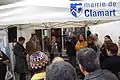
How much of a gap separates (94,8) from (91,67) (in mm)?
3651

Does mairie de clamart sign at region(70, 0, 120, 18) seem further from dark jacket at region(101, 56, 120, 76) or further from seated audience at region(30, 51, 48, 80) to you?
seated audience at region(30, 51, 48, 80)

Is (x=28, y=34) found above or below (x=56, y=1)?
below

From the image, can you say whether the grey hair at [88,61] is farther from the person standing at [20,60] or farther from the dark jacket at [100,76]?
the person standing at [20,60]

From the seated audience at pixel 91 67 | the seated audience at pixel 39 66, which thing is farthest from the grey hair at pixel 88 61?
the seated audience at pixel 39 66

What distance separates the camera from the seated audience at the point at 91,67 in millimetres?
3496

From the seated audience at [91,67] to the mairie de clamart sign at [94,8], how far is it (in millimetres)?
3324

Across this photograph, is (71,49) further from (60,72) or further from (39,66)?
(60,72)

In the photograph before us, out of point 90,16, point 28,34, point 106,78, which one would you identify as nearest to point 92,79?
point 106,78

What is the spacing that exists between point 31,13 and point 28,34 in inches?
351

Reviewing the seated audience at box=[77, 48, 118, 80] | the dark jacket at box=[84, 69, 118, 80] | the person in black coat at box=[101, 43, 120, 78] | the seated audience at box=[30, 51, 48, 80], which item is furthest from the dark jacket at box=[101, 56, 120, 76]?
the dark jacket at box=[84, 69, 118, 80]

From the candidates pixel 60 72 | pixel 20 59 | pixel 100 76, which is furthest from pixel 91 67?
pixel 20 59

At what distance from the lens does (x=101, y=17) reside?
723 cm

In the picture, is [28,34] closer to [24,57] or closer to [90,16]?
[24,57]

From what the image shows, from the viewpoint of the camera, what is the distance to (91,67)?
371 centimetres
